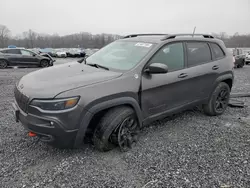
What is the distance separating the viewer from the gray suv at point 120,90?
2.47 meters

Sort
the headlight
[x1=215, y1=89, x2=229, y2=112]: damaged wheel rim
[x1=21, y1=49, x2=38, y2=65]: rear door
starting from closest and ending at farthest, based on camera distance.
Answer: the headlight, [x1=215, y1=89, x2=229, y2=112]: damaged wheel rim, [x1=21, y1=49, x2=38, y2=65]: rear door

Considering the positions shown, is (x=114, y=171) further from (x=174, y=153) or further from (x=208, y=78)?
(x=208, y=78)

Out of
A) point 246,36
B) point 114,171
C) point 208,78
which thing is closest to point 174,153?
point 114,171

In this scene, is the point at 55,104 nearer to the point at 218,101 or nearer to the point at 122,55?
the point at 122,55

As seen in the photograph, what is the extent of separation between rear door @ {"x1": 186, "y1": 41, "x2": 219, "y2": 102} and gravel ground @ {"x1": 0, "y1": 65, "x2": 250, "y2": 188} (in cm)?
73

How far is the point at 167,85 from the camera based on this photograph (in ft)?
10.9

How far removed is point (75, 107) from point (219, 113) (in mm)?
3388

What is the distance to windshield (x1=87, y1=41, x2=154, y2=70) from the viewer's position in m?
3.19

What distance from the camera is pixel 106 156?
2.91 meters

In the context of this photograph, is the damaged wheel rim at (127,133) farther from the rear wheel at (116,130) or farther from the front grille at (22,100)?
the front grille at (22,100)

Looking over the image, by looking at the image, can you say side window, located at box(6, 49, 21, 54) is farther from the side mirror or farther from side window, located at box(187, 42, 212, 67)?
the side mirror

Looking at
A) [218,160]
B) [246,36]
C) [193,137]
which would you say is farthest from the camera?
[246,36]

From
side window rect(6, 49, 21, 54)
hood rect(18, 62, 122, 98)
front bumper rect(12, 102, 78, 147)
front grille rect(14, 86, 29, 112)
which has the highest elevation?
side window rect(6, 49, 21, 54)

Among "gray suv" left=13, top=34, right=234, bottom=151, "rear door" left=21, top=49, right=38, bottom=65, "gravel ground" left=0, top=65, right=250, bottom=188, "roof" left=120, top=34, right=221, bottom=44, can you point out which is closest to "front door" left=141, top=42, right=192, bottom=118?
"gray suv" left=13, top=34, right=234, bottom=151
